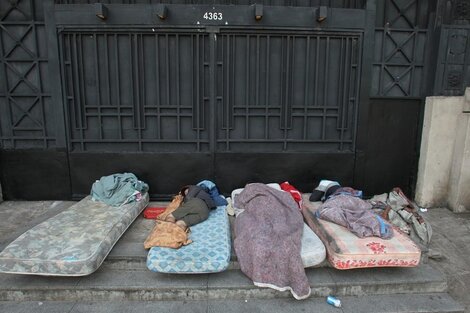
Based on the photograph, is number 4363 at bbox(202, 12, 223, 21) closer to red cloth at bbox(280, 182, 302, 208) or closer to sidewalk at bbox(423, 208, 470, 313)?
red cloth at bbox(280, 182, 302, 208)

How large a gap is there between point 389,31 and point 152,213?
478 cm

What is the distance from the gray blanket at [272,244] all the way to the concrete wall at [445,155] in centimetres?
279

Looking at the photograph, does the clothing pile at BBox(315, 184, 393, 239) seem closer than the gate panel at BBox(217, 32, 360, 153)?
Yes

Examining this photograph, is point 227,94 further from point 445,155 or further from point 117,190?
point 445,155

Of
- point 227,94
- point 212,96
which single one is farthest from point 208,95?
point 227,94

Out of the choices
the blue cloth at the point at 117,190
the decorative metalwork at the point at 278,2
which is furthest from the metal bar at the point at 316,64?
the blue cloth at the point at 117,190

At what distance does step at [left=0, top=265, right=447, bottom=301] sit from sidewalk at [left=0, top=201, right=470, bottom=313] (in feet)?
0.33

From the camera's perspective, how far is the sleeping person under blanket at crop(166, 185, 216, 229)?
3670 millimetres

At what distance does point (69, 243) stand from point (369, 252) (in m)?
3.18

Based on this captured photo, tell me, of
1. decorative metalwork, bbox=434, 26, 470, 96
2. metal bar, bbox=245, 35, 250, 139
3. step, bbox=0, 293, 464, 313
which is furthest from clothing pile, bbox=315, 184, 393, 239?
decorative metalwork, bbox=434, 26, 470, 96

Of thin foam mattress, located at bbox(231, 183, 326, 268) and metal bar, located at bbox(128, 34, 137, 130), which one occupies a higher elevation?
metal bar, located at bbox(128, 34, 137, 130)

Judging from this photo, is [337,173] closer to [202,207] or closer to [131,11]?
[202,207]

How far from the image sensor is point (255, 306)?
2.91 meters

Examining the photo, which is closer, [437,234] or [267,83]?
[437,234]
